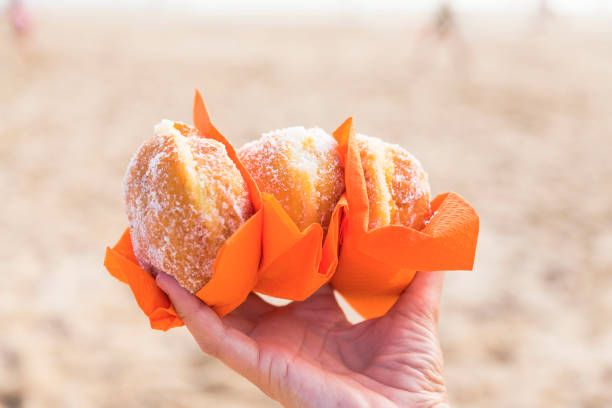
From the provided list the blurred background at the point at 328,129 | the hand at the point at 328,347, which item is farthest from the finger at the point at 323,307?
the blurred background at the point at 328,129

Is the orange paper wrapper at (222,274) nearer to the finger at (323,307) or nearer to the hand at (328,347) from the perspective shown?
the hand at (328,347)

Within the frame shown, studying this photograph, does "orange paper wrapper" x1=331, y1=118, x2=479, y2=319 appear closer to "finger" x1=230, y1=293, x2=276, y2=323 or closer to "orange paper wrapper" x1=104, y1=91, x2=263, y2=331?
"orange paper wrapper" x1=104, y1=91, x2=263, y2=331

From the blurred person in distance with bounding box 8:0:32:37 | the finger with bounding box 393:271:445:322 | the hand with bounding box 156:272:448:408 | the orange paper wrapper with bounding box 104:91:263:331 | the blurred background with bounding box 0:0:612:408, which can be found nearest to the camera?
the orange paper wrapper with bounding box 104:91:263:331

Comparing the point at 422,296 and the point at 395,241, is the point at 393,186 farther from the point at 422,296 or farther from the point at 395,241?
the point at 422,296

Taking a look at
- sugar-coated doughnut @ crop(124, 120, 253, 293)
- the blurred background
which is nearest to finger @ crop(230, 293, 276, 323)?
sugar-coated doughnut @ crop(124, 120, 253, 293)

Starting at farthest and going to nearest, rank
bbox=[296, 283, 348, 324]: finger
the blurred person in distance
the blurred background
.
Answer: the blurred person in distance < the blurred background < bbox=[296, 283, 348, 324]: finger

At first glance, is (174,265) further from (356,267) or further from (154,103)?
(154,103)
